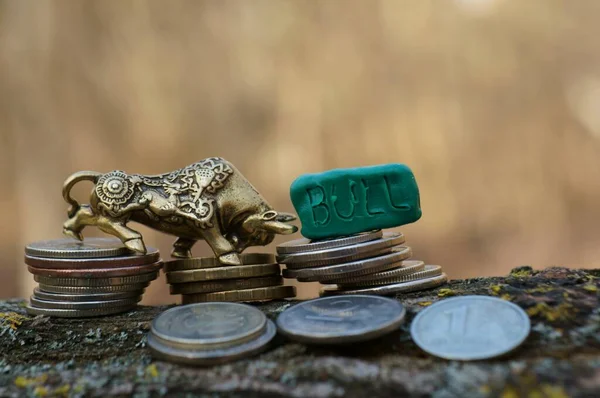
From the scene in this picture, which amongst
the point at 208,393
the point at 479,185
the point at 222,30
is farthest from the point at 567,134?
the point at 208,393

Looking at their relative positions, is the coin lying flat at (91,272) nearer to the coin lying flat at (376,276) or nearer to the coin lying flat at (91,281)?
the coin lying flat at (91,281)

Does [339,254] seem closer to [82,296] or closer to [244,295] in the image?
[244,295]

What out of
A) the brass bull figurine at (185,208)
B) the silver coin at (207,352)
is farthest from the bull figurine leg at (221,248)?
the silver coin at (207,352)

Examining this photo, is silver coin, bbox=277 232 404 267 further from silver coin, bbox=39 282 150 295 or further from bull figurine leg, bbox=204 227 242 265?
silver coin, bbox=39 282 150 295

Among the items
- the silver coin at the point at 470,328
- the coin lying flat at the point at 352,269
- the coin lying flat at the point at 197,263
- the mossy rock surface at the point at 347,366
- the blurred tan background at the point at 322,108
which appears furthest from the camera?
the blurred tan background at the point at 322,108

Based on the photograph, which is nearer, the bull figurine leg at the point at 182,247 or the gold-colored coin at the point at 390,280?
the gold-colored coin at the point at 390,280

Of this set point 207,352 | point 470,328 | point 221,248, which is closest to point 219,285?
point 221,248

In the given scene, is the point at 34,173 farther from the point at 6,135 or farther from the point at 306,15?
the point at 306,15
